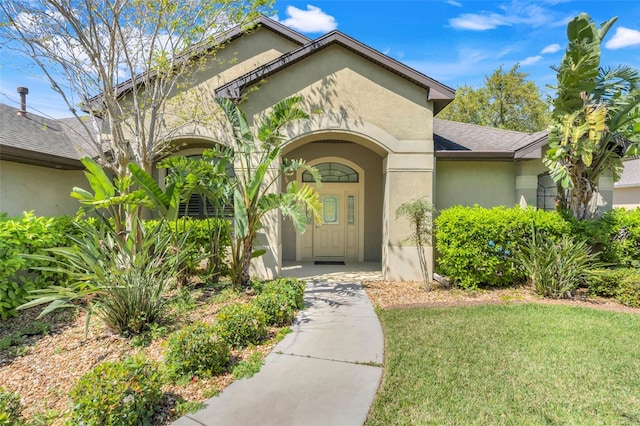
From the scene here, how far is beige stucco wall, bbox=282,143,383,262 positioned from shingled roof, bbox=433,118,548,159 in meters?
2.43

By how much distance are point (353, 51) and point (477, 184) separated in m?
5.45

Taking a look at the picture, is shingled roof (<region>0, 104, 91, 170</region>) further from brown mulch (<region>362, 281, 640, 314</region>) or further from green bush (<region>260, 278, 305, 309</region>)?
brown mulch (<region>362, 281, 640, 314</region>)

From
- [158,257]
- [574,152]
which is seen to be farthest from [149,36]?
[574,152]

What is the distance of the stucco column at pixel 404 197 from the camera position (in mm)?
8375

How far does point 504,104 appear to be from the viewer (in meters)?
26.5

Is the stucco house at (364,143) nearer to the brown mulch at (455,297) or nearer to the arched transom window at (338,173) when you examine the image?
the brown mulch at (455,297)

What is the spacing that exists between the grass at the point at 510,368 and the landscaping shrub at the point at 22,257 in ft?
19.2

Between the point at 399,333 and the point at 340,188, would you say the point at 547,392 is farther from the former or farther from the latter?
the point at 340,188

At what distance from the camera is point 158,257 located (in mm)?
5371

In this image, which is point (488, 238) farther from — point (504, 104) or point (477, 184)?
point (504, 104)

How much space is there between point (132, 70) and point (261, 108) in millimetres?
3075

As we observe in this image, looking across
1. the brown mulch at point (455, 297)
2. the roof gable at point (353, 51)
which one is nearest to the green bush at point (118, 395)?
the brown mulch at point (455, 297)

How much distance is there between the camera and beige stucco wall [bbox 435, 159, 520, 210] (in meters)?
9.42

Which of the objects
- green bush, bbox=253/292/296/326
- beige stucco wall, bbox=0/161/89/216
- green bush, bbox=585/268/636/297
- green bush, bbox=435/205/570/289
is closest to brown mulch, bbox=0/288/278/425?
green bush, bbox=253/292/296/326
